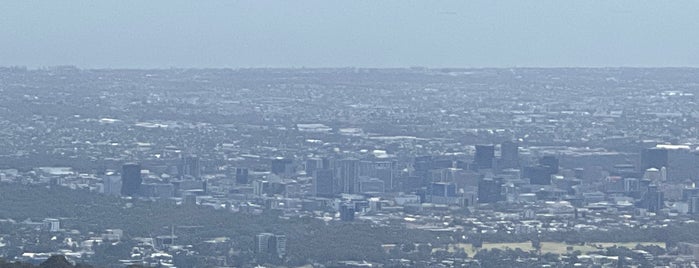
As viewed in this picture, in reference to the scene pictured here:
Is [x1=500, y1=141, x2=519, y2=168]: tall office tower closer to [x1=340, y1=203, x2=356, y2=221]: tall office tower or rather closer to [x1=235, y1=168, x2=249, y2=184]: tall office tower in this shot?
[x1=235, y1=168, x2=249, y2=184]: tall office tower

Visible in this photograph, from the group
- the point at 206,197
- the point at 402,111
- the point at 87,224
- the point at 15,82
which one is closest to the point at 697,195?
the point at 206,197

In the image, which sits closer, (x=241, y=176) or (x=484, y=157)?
(x=241, y=176)

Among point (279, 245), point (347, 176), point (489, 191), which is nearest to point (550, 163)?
point (489, 191)

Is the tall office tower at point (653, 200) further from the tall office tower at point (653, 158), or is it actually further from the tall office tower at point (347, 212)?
the tall office tower at point (347, 212)

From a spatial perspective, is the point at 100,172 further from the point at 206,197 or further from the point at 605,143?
the point at 605,143

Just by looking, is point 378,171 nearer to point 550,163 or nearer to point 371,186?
point 371,186

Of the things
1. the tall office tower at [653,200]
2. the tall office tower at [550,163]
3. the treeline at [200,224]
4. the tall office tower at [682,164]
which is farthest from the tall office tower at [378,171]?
the treeline at [200,224]
